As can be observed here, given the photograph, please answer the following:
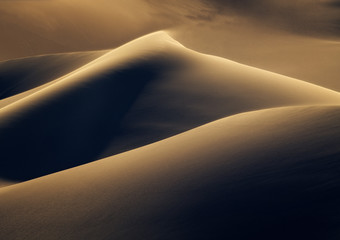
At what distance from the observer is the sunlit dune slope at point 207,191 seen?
8.28 feet

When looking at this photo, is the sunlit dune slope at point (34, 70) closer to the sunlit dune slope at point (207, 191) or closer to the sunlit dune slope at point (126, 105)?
the sunlit dune slope at point (126, 105)

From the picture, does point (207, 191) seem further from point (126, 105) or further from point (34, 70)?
point (34, 70)

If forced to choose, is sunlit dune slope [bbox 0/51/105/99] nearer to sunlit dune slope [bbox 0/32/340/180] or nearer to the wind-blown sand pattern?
the wind-blown sand pattern

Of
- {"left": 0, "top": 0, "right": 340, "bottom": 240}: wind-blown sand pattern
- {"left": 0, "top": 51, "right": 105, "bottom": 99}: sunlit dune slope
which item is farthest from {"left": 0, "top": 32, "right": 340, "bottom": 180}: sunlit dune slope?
{"left": 0, "top": 51, "right": 105, "bottom": 99}: sunlit dune slope

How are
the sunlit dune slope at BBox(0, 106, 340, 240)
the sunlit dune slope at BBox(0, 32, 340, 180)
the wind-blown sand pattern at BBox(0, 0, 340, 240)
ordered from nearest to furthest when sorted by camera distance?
the sunlit dune slope at BBox(0, 106, 340, 240), the wind-blown sand pattern at BBox(0, 0, 340, 240), the sunlit dune slope at BBox(0, 32, 340, 180)

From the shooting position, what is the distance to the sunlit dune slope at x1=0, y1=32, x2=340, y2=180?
18.4ft

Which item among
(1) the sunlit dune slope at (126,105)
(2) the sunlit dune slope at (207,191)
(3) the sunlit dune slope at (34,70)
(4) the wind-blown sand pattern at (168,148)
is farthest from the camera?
(3) the sunlit dune slope at (34,70)

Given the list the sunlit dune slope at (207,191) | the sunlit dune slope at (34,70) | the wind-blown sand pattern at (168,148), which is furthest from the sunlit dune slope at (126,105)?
the sunlit dune slope at (34,70)

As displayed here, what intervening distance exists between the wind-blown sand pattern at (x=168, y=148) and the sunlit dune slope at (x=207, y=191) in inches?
0.4

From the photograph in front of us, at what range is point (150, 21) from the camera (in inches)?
736

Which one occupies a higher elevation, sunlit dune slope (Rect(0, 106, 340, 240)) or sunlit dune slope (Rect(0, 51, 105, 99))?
sunlit dune slope (Rect(0, 51, 105, 99))

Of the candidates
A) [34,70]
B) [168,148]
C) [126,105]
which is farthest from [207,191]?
[34,70]

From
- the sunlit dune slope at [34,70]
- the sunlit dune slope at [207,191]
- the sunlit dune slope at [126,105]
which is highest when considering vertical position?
the sunlit dune slope at [34,70]

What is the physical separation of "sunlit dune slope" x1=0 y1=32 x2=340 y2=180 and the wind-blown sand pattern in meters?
0.02
